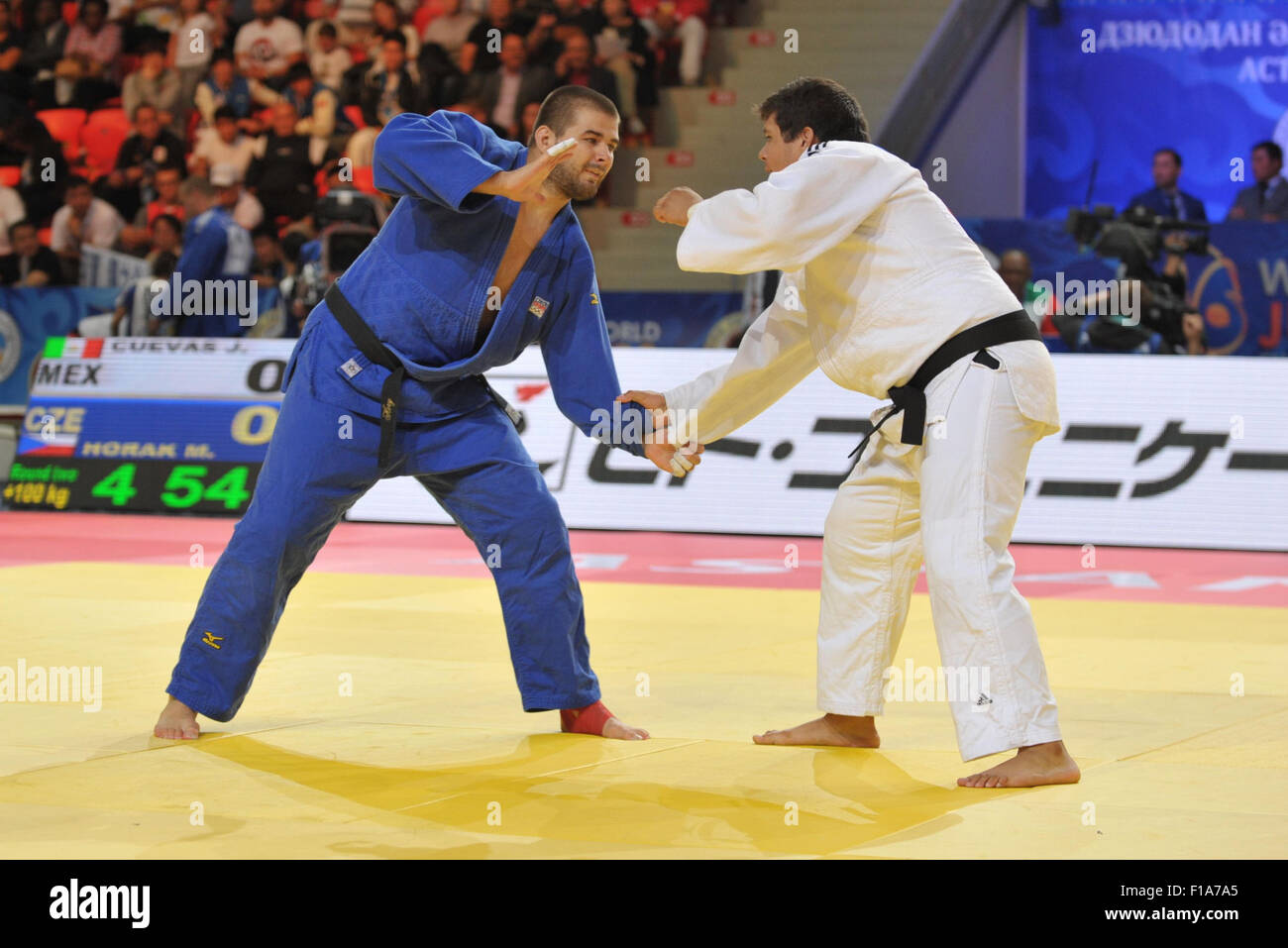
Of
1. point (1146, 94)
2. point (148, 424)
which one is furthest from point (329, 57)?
point (1146, 94)

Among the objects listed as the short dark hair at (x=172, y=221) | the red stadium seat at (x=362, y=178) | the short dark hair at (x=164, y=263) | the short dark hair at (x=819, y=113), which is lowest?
the short dark hair at (x=819, y=113)

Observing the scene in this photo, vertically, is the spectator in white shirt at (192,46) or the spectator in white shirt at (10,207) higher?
the spectator in white shirt at (192,46)

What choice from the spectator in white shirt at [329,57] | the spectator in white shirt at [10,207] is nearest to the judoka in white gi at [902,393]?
the spectator in white shirt at [329,57]

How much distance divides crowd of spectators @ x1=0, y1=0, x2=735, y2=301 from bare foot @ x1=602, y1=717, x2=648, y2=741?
26.9 feet

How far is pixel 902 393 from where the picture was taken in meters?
3.66

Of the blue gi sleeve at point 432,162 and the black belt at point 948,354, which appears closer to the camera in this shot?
the black belt at point 948,354

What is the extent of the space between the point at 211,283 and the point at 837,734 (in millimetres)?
8772

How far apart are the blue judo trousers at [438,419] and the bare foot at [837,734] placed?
0.53 m

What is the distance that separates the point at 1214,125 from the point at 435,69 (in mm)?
7008

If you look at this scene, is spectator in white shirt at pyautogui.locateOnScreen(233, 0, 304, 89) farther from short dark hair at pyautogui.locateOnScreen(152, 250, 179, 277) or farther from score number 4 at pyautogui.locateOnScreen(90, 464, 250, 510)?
score number 4 at pyautogui.locateOnScreen(90, 464, 250, 510)

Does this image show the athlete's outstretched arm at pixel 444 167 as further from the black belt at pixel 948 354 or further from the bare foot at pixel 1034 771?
the bare foot at pixel 1034 771

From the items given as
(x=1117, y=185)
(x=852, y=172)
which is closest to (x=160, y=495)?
(x=852, y=172)

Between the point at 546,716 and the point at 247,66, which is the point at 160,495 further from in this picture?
the point at 546,716

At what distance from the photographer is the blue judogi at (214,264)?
11602 millimetres
